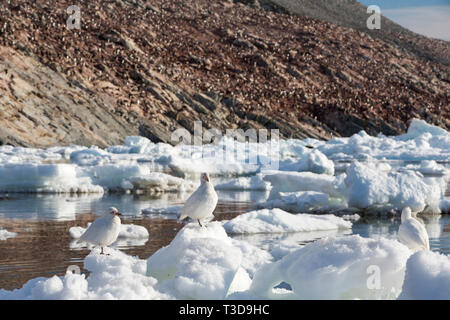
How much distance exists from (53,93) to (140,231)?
3194cm

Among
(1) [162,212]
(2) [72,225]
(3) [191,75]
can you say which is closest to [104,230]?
(2) [72,225]

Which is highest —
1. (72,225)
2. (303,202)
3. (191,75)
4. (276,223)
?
(191,75)

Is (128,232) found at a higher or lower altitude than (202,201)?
lower

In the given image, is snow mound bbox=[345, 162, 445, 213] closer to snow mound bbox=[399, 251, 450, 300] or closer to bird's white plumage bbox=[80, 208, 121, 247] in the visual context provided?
bird's white plumage bbox=[80, 208, 121, 247]

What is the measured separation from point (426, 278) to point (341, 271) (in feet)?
2.26

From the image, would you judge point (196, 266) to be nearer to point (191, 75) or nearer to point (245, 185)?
point (245, 185)

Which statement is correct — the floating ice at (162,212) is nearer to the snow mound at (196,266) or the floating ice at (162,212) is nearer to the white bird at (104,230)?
the white bird at (104,230)

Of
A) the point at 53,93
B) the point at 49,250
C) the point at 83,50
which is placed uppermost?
the point at 83,50

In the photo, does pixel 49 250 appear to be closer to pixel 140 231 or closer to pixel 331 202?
pixel 140 231

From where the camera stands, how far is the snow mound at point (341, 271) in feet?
17.1

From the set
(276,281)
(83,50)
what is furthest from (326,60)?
(276,281)

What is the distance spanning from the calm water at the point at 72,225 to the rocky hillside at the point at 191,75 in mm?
18823

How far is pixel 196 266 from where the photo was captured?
5715 millimetres
